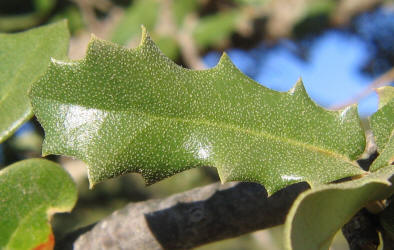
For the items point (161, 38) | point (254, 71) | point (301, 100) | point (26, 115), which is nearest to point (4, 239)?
point (26, 115)

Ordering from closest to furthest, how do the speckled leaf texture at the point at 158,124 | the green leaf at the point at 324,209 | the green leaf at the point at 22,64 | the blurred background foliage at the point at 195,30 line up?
the green leaf at the point at 324,209 < the speckled leaf texture at the point at 158,124 < the green leaf at the point at 22,64 < the blurred background foliage at the point at 195,30

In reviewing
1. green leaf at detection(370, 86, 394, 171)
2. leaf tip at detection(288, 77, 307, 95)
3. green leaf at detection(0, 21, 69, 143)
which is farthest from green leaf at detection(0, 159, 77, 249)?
green leaf at detection(370, 86, 394, 171)

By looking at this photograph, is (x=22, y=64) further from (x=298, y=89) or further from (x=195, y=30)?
(x=195, y=30)

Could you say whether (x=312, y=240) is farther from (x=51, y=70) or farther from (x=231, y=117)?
(x=51, y=70)

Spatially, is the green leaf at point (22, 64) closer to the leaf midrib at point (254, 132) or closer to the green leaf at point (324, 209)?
the leaf midrib at point (254, 132)

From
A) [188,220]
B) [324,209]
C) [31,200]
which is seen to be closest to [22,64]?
[31,200]

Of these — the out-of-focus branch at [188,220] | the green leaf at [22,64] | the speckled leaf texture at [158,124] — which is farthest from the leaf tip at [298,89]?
the green leaf at [22,64]
